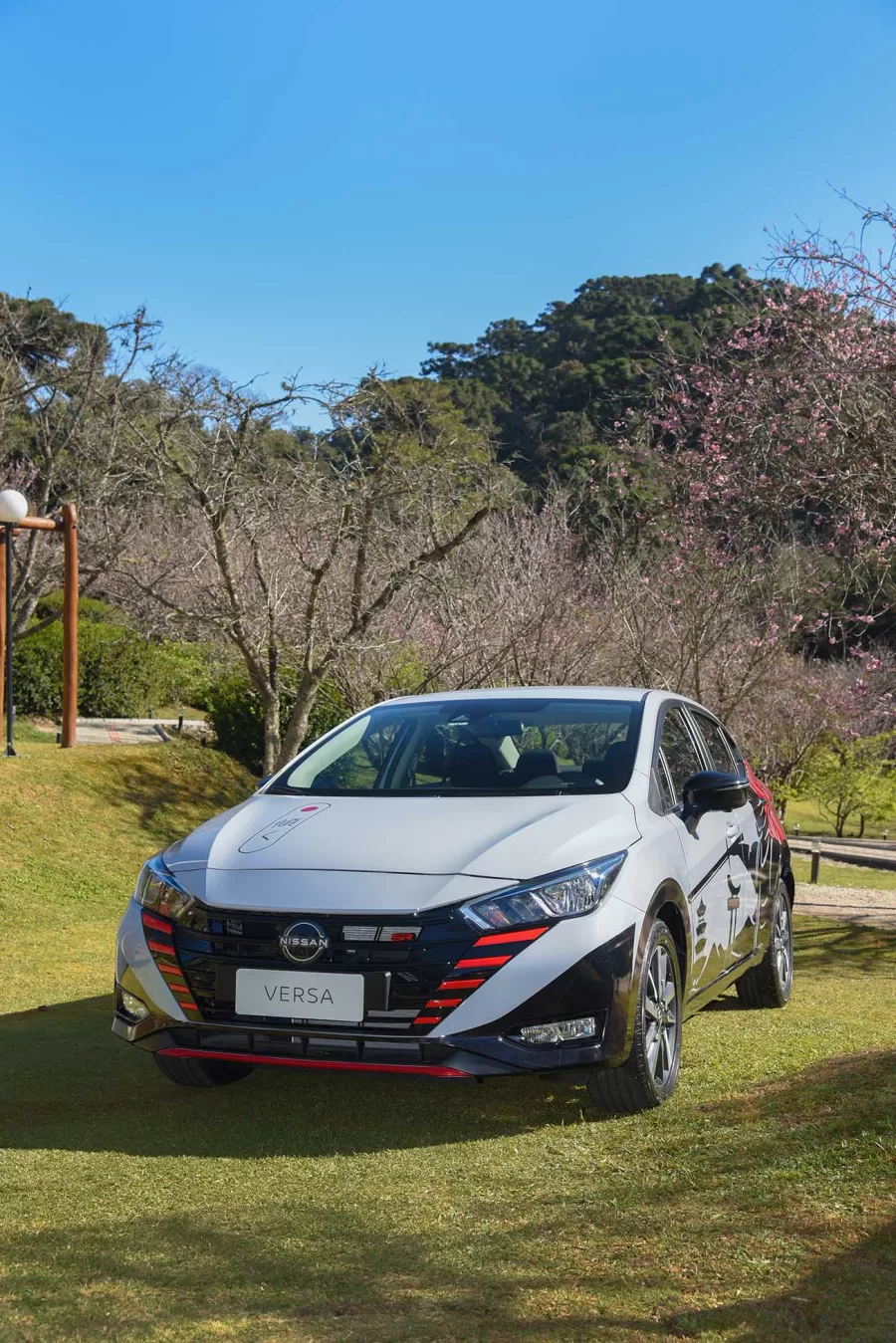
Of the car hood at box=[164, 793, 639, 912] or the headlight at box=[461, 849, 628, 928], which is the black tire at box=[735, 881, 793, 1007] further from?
the headlight at box=[461, 849, 628, 928]

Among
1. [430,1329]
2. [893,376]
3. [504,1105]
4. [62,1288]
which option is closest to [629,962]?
[504,1105]

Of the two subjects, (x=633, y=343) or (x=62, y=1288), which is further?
(x=633, y=343)

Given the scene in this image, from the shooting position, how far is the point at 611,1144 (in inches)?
173

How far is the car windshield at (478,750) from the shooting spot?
217 inches

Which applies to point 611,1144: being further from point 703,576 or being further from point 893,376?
point 703,576

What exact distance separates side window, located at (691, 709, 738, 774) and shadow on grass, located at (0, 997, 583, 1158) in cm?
214

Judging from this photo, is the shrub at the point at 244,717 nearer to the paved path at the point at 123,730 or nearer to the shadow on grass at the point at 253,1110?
the paved path at the point at 123,730

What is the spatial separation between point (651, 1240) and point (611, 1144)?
0.99m

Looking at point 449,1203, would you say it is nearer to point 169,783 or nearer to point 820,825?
point 169,783

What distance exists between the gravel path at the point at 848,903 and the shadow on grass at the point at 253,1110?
10.9m

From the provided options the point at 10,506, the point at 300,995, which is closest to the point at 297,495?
the point at 10,506

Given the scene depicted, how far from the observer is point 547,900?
175 inches

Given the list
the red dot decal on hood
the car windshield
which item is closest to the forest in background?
the car windshield

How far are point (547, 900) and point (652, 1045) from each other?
0.84 m
